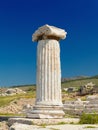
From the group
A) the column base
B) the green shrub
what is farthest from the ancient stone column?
the green shrub

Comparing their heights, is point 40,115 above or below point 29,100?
below

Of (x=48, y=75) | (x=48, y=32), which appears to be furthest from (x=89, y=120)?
(x=48, y=32)

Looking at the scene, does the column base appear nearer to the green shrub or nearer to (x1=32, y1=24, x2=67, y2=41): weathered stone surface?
the green shrub

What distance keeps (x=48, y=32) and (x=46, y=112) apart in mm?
5009

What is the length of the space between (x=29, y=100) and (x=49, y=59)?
31.3 meters

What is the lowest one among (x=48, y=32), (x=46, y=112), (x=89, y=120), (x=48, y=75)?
(x=89, y=120)

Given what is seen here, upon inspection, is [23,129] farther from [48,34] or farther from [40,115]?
[48,34]

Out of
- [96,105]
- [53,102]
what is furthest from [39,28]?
[96,105]

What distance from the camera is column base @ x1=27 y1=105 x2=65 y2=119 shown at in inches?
837

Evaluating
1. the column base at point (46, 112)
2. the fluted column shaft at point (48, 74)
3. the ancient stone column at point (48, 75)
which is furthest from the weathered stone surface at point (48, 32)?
the column base at point (46, 112)

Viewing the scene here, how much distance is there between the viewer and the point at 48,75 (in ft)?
73.4

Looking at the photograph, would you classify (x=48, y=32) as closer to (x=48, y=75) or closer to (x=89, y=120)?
(x=48, y=75)

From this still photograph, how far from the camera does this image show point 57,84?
2256 centimetres

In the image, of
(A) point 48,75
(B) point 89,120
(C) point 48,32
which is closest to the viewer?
(B) point 89,120
